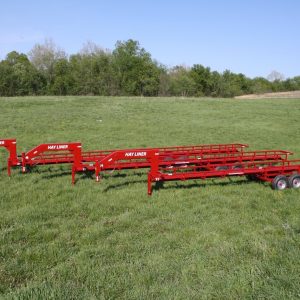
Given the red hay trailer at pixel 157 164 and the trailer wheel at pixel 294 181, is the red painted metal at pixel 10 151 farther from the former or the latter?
the trailer wheel at pixel 294 181

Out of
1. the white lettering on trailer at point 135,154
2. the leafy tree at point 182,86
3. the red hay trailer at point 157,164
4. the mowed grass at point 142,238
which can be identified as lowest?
the mowed grass at point 142,238

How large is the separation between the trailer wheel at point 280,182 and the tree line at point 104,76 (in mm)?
63065

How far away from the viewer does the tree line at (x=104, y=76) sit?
68.9 metres

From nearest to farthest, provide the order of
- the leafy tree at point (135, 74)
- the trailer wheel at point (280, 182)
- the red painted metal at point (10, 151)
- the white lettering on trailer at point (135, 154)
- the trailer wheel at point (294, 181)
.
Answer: the white lettering on trailer at point (135, 154) → the trailer wheel at point (280, 182) → the trailer wheel at point (294, 181) → the red painted metal at point (10, 151) → the leafy tree at point (135, 74)

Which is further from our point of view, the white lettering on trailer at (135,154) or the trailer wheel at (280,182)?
the trailer wheel at (280,182)

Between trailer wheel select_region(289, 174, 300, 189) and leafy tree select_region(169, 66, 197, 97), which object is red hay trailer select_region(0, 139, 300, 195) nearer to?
trailer wheel select_region(289, 174, 300, 189)

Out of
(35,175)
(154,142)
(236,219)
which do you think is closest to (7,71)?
(154,142)

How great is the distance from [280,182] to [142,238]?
458 centimetres

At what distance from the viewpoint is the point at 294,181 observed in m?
9.05

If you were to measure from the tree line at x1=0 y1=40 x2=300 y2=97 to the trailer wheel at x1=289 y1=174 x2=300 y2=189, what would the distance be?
62975 mm

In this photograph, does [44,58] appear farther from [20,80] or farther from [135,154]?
[135,154]

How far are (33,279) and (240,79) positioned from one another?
332 feet

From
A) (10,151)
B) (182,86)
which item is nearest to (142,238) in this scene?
(10,151)

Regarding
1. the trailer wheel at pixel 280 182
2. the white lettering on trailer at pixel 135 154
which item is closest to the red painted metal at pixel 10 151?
the white lettering on trailer at pixel 135 154
